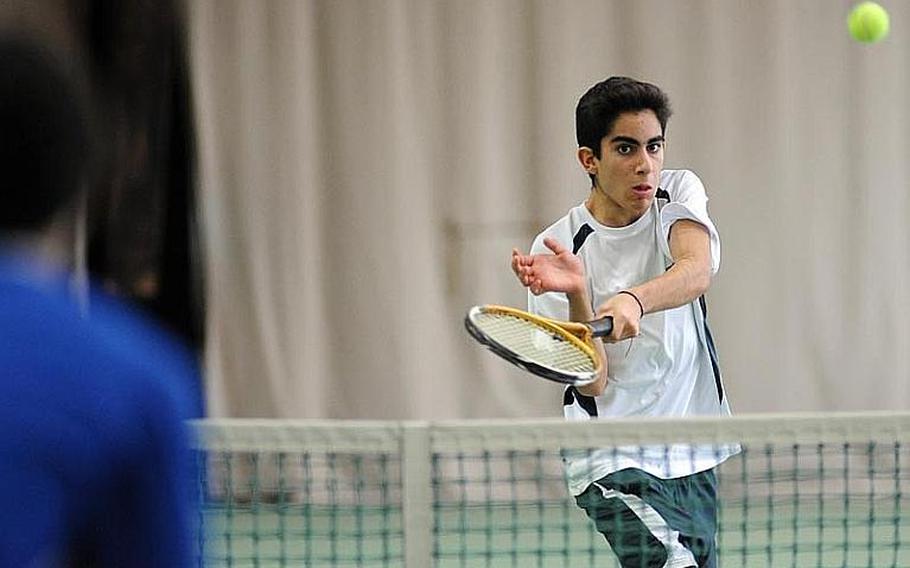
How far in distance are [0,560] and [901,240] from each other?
4927 millimetres

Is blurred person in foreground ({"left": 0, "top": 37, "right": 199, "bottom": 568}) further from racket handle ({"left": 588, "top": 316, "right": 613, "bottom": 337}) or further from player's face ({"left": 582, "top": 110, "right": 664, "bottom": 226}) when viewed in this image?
player's face ({"left": 582, "top": 110, "right": 664, "bottom": 226})

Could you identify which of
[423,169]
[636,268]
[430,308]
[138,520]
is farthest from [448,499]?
[138,520]

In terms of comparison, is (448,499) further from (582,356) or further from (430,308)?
(582,356)

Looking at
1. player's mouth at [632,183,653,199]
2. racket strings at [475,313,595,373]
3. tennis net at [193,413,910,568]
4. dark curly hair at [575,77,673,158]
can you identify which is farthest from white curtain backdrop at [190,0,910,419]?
racket strings at [475,313,595,373]

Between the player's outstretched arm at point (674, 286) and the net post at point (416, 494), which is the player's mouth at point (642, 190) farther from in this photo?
the net post at point (416, 494)

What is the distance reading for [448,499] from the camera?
521cm

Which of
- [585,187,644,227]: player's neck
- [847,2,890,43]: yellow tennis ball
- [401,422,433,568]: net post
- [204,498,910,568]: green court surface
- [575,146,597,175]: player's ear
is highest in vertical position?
[847,2,890,43]: yellow tennis ball

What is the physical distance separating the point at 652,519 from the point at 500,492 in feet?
9.43

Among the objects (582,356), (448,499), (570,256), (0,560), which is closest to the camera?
(0,560)

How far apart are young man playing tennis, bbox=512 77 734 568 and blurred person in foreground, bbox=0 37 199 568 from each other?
5.71ft

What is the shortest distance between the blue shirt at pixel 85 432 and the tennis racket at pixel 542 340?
1582mm

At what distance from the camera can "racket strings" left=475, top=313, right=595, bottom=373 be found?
2.42 m

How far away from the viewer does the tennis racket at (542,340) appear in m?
2.38

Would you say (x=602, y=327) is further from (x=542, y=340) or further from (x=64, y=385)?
(x=64, y=385)
